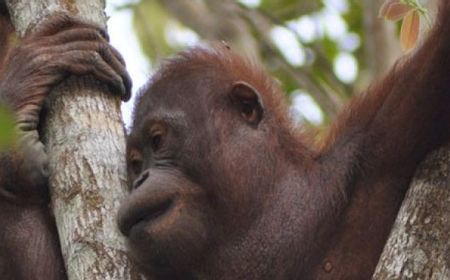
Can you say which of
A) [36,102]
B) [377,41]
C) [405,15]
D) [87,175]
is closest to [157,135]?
[87,175]

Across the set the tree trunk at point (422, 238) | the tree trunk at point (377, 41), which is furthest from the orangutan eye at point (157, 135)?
the tree trunk at point (377, 41)

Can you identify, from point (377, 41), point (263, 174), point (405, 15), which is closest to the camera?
point (405, 15)

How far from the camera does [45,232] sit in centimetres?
553

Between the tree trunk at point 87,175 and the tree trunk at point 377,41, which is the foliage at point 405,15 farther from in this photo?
the tree trunk at point 377,41

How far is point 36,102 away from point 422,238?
1.93 metres

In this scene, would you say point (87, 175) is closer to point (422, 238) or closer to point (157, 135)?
point (157, 135)

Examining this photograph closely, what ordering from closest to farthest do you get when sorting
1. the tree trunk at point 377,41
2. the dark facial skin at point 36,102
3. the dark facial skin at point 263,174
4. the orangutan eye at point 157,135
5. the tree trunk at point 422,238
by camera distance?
the tree trunk at point 422,238
the dark facial skin at point 263,174
the orangutan eye at point 157,135
the dark facial skin at point 36,102
the tree trunk at point 377,41

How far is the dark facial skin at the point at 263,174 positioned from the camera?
488cm

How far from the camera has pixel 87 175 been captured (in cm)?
504

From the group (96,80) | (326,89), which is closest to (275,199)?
(96,80)

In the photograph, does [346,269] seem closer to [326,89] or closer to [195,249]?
[195,249]

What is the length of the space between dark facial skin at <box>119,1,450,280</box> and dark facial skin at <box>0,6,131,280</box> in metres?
0.28

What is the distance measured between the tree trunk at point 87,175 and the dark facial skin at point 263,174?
0.33ft

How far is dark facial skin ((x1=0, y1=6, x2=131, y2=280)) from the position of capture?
17.6 feet
